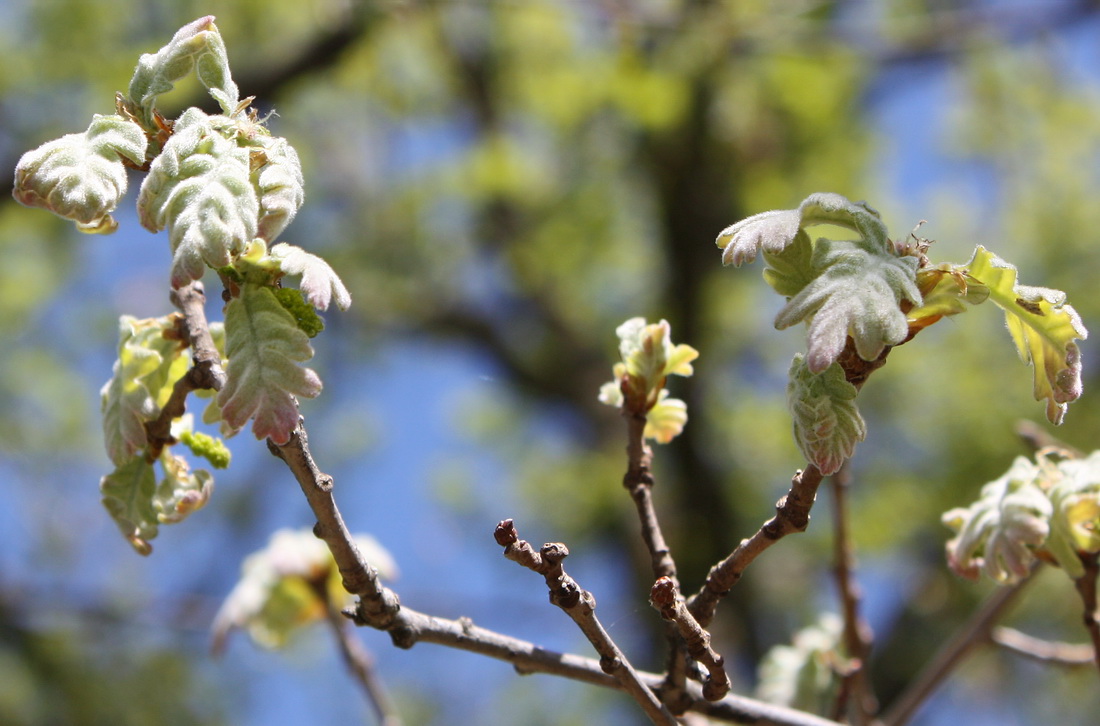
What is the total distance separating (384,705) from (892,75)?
6237 mm

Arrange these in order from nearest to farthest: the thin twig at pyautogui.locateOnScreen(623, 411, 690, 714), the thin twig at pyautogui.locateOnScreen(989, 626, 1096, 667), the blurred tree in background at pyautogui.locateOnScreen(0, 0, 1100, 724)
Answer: the thin twig at pyautogui.locateOnScreen(623, 411, 690, 714)
the thin twig at pyautogui.locateOnScreen(989, 626, 1096, 667)
the blurred tree in background at pyautogui.locateOnScreen(0, 0, 1100, 724)

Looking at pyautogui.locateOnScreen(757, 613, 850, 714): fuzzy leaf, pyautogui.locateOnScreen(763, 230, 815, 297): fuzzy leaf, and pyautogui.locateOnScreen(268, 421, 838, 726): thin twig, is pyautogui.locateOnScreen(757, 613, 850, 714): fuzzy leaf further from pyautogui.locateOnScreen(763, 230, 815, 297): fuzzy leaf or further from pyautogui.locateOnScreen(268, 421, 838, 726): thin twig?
pyautogui.locateOnScreen(763, 230, 815, 297): fuzzy leaf

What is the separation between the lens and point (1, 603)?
5.00 meters

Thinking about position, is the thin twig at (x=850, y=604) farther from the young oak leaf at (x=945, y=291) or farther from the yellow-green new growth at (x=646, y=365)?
the young oak leaf at (x=945, y=291)

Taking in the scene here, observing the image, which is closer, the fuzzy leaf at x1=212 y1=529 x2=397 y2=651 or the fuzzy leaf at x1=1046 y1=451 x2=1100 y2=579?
the fuzzy leaf at x1=1046 y1=451 x2=1100 y2=579

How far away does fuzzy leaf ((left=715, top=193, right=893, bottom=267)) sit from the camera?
819 mm

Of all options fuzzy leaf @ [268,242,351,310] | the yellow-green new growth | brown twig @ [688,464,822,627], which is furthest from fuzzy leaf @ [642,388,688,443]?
fuzzy leaf @ [268,242,351,310]

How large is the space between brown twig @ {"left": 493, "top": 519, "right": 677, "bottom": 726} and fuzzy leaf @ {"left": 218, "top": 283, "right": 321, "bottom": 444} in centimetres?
19

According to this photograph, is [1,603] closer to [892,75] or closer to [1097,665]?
[1097,665]

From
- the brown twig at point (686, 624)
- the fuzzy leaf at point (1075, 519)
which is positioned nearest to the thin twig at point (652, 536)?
Result: the brown twig at point (686, 624)

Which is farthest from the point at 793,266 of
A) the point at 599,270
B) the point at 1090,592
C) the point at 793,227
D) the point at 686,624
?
the point at 599,270

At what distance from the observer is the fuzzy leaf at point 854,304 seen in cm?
73

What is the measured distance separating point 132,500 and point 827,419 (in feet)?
2.39

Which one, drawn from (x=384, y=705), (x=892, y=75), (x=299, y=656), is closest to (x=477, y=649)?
(x=384, y=705)
